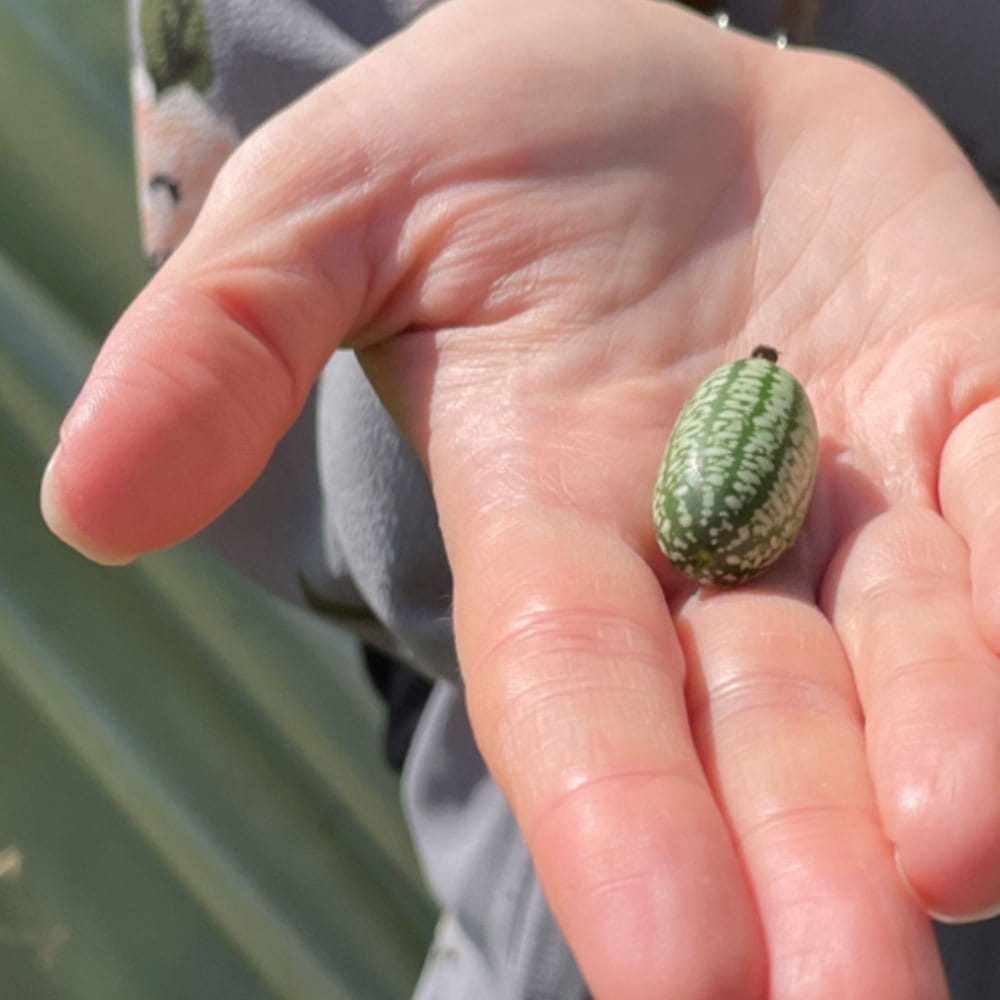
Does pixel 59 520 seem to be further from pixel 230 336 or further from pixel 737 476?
pixel 737 476

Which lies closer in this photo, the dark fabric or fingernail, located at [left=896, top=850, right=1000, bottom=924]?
fingernail, located at [left=896, top=850, right=1000, bottom=924]

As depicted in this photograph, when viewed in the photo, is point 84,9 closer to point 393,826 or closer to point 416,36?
point 416,36

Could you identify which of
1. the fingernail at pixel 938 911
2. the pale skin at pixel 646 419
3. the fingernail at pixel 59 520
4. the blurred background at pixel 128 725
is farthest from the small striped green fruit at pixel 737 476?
the blurred background at pixel 128 725

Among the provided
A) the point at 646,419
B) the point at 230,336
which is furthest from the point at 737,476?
the point at 230,336

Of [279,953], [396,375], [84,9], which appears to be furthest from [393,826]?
[84,9]

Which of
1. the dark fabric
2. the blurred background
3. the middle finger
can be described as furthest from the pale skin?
the blurred background

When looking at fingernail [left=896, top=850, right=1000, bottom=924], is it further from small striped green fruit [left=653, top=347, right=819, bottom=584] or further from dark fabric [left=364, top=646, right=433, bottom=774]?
dark fabric [left=364, top=646, right=433, bottom=774]
